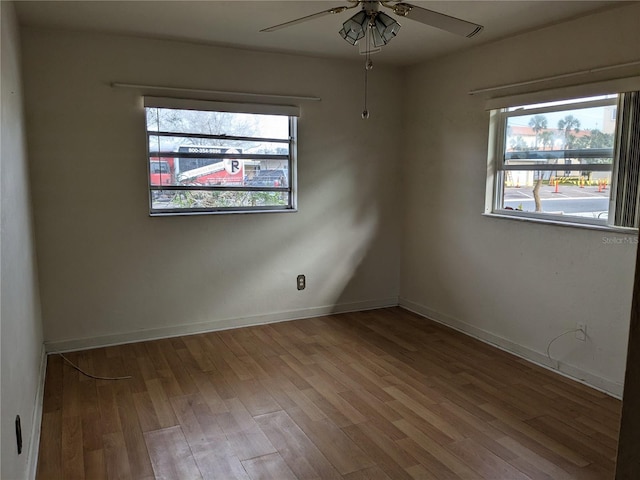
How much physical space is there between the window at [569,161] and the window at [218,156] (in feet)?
5.85

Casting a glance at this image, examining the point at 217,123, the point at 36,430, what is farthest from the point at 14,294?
the point at 217,123

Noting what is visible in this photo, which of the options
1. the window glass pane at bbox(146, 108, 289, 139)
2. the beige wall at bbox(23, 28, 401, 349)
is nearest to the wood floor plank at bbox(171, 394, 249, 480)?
the beige wall at bbox(23, 28, 401, 349)

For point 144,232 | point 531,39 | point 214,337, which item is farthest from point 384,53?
point 214,337

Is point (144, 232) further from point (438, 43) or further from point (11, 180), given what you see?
point (438, 43)

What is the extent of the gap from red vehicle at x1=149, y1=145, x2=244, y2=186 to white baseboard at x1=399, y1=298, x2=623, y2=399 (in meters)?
2.13

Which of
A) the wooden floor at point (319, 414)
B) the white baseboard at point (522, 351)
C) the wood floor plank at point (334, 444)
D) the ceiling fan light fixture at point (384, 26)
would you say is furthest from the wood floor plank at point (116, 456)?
the white baseboard at point (522, 351)

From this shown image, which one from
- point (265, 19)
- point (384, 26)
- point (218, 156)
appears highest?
point (265, 19)

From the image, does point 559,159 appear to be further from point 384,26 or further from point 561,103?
point 384,26

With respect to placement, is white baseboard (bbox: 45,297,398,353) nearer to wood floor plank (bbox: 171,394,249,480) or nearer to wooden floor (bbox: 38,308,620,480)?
wooden floor (bbox: 38,308,620,480)

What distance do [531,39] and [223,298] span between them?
10.2 feet

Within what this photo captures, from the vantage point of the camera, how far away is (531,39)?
3453 millimetres

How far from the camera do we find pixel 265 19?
3217 mm

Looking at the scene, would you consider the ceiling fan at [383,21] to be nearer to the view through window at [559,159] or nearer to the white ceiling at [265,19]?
the white ceiling at [265,19]

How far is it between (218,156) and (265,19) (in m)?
1.27
